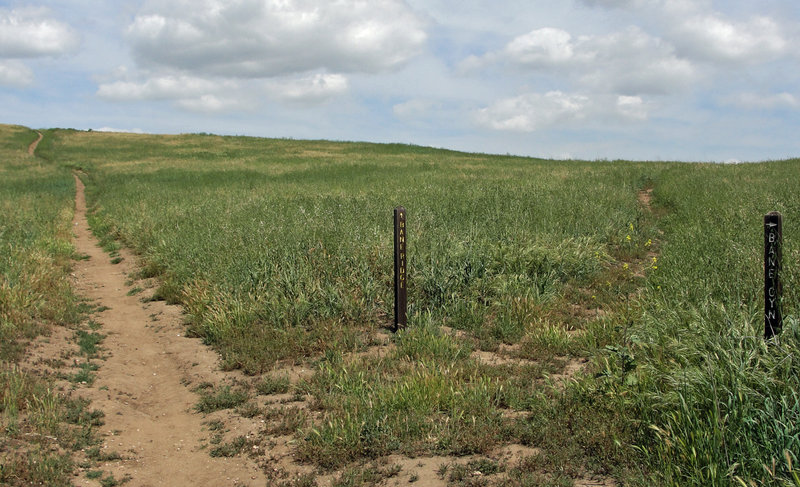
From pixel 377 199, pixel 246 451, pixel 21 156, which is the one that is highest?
pixel 21 156

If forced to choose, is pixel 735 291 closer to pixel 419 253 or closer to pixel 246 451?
pixel 419 253

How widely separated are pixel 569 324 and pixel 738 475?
4234 mm

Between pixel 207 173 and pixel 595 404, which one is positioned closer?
pixel 595 404


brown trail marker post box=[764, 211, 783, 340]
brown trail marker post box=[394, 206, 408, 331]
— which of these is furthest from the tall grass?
→ brown trail marker post box=[764, 211, 783, 340]

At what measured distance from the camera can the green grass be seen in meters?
3.86

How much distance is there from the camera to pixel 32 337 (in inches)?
281

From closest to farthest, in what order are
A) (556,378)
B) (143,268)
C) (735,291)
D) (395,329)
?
(556,378) < (735,291) < (395,329) < (143,268)

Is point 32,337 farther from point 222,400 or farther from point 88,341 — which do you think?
point 222,400

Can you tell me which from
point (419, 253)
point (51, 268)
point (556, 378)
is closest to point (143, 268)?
point (51, 268)

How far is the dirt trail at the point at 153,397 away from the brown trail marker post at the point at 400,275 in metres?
2.24

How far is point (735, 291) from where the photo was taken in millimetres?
6535

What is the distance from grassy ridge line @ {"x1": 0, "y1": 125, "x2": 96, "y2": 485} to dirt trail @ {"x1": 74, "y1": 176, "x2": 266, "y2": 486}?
Result: 0.30 metres

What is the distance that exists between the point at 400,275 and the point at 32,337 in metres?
4.65

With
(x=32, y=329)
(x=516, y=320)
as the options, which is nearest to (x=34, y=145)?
(x=32, y=329)
